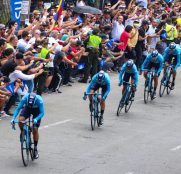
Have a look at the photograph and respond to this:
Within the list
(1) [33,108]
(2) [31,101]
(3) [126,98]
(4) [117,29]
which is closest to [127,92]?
(3) [126,98]

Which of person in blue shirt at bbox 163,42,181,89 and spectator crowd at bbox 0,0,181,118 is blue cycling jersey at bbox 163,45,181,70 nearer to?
person in blue shirt at bbox 163,42,181,89

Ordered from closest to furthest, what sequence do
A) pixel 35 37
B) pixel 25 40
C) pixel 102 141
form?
pixel 102 141, pixel 25 40, pixel 35 37

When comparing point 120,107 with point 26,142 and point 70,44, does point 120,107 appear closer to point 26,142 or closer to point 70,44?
point 70,44

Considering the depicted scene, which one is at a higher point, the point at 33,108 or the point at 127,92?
the point at 33,108

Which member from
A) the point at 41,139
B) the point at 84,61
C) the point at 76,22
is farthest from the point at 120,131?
the point at 76,22

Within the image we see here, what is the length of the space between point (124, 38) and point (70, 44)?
3.37m

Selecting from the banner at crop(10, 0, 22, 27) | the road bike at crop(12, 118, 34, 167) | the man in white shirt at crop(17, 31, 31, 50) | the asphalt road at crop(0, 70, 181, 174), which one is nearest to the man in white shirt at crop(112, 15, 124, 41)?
the asphalt road at crop(0, 70, 181, 174)

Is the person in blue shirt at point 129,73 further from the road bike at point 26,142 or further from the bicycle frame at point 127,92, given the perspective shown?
the road bike at point 26,142

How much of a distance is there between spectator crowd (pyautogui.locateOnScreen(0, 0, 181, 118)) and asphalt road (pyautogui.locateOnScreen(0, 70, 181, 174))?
931 millimetres

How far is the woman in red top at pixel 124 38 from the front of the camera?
94.4ft

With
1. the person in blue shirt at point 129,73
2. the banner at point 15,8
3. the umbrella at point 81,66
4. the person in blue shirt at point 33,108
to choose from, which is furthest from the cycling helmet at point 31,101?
the umbrella at point 81,66

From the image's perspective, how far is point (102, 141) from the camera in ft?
62.1

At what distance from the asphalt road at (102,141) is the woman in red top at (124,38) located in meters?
4.11

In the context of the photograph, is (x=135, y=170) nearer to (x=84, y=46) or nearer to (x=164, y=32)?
(x=84, y=46)
